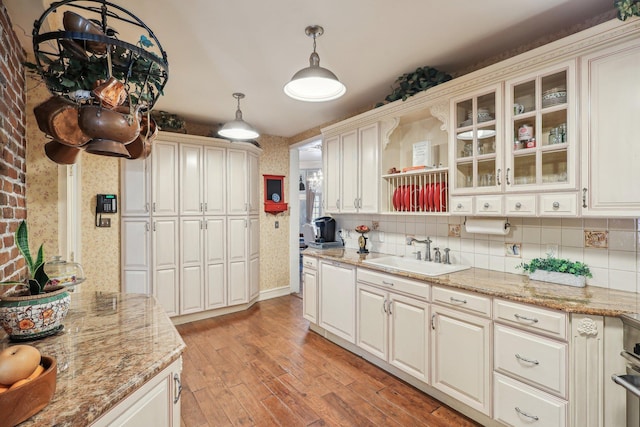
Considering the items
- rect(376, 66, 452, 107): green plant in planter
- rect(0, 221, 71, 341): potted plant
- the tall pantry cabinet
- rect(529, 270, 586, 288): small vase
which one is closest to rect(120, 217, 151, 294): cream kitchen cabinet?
the tall pantry cabinet

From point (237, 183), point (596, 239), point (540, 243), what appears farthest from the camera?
point (237, 183)

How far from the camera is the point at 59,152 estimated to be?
1319mm

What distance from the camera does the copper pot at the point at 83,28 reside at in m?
0.98

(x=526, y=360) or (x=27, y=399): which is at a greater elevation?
(x=27, y=399)

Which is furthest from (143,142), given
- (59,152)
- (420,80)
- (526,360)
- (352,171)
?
(526,360)

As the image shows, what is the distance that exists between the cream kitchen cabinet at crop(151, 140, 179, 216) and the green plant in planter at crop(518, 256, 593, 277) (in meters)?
3.63

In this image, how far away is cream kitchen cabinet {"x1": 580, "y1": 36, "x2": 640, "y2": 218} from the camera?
1.61 metres

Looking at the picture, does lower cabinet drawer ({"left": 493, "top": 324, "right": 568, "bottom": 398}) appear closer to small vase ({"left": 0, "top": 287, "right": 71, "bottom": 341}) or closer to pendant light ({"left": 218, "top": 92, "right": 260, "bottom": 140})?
small vase ({"left": 0, "top": 287, "right": 71, "bottom": 341})

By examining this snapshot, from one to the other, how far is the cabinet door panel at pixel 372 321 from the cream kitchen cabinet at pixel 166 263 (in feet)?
7.52

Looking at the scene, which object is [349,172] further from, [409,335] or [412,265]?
[409,335]

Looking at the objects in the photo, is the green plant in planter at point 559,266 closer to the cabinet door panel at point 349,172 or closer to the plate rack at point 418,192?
the plate rack at point 418,192

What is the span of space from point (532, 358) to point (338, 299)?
5.55ft

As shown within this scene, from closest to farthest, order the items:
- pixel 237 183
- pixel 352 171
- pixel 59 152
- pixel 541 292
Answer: pixel 59 152 < pixel 541 292 < pixel 352 171 < pixel 237 183

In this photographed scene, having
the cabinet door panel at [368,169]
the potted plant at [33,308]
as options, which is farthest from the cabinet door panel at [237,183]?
the potted plant at [33,308]
